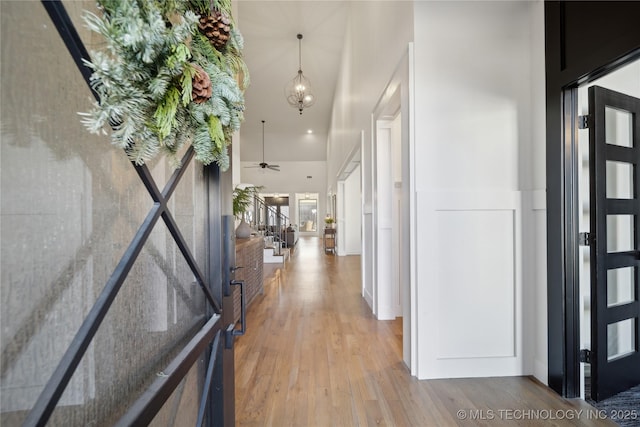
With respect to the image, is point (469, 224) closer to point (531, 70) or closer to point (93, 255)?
point (531, 70)

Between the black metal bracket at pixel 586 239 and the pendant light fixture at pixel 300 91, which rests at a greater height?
the pendant light fixture at pixel 300 91

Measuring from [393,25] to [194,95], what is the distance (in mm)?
2541

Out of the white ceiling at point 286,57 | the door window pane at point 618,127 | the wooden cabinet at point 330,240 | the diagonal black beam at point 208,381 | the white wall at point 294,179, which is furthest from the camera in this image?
the white wall at point 294,179

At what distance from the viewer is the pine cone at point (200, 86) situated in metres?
0.62

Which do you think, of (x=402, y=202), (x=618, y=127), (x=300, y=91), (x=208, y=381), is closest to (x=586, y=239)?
(x=618, y=127)

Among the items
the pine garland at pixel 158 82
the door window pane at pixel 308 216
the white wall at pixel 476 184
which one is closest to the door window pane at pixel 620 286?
the white wall at pixel 476 184

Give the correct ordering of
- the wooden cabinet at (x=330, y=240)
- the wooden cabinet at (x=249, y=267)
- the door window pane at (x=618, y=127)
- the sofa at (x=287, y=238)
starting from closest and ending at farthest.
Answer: the door window pane at (x=618, y=127) → the wooden cabinet at (x=249, y=267) → the wooden cabinet at (x=330, y=240) → the sofa at (x=287, y=238)

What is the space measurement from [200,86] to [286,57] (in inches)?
271

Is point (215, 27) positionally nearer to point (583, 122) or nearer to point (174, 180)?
point (174, 180)

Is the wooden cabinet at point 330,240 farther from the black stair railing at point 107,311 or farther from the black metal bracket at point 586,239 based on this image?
the black stair railing at point 107,311

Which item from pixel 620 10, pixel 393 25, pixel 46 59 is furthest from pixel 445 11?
pixel 46 59

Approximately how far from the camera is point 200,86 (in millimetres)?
627

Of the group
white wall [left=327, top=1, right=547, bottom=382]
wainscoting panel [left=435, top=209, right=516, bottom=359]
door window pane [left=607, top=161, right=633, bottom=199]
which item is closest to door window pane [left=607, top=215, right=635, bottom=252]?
Answer: door window pane [left=607, top=161, right=633, bottom=199]

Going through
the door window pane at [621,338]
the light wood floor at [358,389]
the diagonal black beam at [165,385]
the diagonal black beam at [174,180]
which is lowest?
the light wood floor at [358,389]
